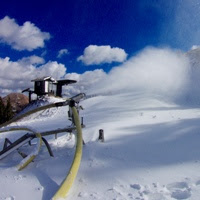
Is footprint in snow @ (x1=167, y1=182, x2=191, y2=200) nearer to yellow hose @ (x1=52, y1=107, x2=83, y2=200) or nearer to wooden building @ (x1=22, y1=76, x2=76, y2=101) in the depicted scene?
yellow hose @ (x1=52, y1=107, x2=83, y2=200)

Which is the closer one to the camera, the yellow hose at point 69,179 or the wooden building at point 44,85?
the yellow hose at point 69,179

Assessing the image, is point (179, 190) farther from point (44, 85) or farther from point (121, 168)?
point (44, 85)

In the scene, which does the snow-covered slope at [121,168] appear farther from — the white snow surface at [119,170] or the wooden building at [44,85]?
the wooden building at [44,85]

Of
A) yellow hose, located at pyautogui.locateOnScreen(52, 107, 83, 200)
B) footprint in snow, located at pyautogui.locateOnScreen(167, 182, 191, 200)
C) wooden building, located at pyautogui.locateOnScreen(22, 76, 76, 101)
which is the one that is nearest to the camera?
footprint in snow, located at pyautogui.locateOnScreen(167, 182, 191, 200)

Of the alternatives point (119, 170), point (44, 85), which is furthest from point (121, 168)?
point (44, 85)

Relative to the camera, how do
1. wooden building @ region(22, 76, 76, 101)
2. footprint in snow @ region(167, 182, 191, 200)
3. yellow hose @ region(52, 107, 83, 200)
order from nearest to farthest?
1. footprint in snow @ region(167, 182, 191, 200)
2. yellow hose @ region(52, 107, 83, 200)
3. wooden building @ region(22, 76, 76, 101)

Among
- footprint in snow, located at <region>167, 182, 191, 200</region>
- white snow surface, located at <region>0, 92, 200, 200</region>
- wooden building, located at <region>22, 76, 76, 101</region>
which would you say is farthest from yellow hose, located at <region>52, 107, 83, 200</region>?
wooden building, located at <region>22, 76, 76, 101</region>

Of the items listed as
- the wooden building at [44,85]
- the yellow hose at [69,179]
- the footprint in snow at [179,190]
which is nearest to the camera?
the footprint in snow at [179,190]

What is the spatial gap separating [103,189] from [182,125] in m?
4.73

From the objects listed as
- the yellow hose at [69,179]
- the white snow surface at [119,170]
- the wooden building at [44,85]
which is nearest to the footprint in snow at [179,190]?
the white snow surface at [119,170]

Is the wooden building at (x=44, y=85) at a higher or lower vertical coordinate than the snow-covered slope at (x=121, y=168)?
higher

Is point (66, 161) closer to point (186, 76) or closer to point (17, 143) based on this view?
point (17, 143)

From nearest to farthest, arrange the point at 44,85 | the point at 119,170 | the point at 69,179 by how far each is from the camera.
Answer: the point at 69,179 < the point at 119,170 < the point at 44,85

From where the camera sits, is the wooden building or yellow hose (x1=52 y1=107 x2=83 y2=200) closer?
yellow hose (x1=52 y1=107 x2=83 y2=200)
